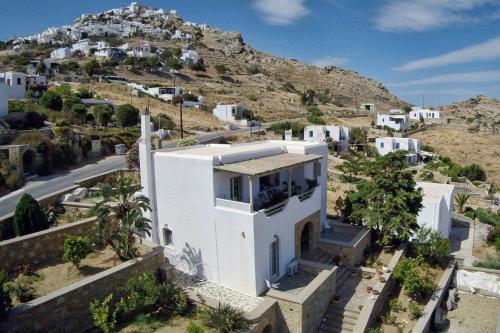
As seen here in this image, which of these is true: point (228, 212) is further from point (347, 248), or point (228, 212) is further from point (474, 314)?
point (474, 314)

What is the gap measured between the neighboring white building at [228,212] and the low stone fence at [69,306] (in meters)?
2.50

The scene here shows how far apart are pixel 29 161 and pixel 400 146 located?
49029 mm

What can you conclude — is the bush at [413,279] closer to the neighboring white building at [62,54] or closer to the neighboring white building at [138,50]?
the neighboring white building at [138,50]

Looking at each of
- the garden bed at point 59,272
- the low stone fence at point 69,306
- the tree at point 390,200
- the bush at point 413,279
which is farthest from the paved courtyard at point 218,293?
the tree at point 390,200

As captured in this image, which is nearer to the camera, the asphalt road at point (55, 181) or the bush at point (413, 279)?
the bush at point (413, 279)

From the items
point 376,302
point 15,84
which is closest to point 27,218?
point 376,302

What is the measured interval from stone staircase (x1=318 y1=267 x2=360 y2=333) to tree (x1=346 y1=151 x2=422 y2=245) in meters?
5.45

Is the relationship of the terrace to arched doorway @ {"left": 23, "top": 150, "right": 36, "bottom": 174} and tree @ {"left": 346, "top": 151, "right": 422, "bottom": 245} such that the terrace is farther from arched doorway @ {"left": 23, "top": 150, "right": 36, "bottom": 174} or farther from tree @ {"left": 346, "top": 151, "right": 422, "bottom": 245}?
arched doorway @ {"left": 23, "top": 150, "right": 36, "bottom": 174}

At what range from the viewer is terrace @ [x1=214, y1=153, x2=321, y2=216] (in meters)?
14.6

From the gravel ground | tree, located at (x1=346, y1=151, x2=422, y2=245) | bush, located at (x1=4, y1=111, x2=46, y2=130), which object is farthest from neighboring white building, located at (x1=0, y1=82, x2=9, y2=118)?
the gravel ground

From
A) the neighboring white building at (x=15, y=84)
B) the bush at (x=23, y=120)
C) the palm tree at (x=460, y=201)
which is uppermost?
the neighboring white building at (x=15, y=84)

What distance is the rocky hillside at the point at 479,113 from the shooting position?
90.4 meters

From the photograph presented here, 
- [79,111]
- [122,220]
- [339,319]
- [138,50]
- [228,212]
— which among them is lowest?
[339,319]

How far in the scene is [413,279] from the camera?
16.8 metres
